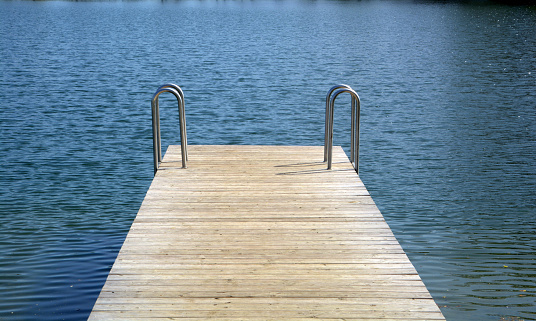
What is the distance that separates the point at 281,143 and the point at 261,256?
10.3 m

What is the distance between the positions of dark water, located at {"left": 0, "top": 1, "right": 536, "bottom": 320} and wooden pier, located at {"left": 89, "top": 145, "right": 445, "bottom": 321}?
1633 millimetres

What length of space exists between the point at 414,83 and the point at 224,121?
31.9ft

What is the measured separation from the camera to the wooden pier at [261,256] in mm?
4430

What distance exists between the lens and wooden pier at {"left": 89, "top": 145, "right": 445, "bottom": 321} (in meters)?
4.43

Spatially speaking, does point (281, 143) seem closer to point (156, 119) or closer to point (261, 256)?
point (156, 119)

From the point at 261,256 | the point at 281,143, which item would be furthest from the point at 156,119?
the point at 281,143

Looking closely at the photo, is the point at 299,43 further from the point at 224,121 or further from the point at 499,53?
the point at 224,121

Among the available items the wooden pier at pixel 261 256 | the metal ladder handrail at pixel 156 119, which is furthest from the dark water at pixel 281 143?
the wooden pier at pixel 261 256

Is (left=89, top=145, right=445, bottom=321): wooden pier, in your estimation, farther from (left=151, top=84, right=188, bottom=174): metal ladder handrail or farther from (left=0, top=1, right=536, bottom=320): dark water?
(left=0, top=1, right=536, bottom=320): dark water

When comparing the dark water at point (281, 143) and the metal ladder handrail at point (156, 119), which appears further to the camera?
the dark water at point (281, 143)

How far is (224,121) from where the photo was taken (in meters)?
18.0

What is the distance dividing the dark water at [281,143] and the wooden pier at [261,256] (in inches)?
64.3

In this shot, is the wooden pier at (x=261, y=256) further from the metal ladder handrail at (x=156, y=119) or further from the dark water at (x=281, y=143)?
the dark water at (x=281, y=143)

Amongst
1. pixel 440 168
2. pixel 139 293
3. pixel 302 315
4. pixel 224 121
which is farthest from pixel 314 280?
pixel 224 121
